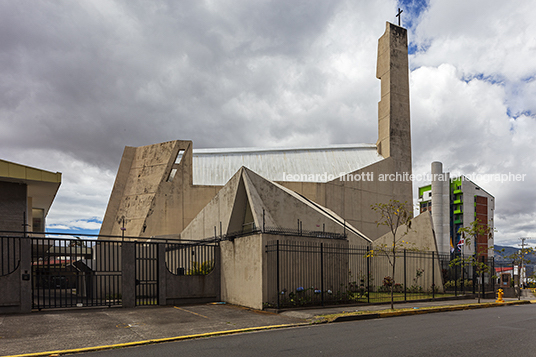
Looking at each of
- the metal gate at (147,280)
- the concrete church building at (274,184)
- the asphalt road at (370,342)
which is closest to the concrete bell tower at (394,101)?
the concrete church building at (274,184)

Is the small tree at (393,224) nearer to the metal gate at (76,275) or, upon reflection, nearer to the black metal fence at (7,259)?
the metal gate at (76,275)

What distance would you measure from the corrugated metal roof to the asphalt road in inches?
1102

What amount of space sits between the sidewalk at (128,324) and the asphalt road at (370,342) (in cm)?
89

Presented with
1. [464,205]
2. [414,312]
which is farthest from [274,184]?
[464,205]

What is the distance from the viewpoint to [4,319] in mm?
12719

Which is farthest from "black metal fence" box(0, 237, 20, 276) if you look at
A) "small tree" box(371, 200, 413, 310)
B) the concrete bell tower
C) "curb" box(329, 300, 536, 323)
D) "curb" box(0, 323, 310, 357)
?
the concrete bell tower

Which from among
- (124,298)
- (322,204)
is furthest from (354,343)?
(322,204)

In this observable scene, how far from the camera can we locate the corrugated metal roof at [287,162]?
39.7m

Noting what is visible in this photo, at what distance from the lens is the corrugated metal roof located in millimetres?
39688

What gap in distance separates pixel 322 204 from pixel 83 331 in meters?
25.1

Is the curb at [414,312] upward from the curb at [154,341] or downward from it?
downward

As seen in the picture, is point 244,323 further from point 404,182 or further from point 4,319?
point 404,182

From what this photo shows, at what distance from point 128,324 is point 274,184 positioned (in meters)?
13.0

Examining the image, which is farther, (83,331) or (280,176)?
(280,176)
